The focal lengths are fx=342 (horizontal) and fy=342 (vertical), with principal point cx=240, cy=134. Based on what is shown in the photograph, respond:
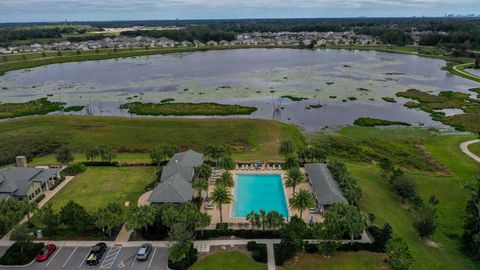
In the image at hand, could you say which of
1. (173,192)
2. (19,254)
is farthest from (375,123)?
(19,254)

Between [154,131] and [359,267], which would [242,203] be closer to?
[359,267]

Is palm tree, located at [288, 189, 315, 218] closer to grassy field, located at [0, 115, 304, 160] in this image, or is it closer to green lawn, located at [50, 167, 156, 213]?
green lawn, located at [50, 167, 156, 213]

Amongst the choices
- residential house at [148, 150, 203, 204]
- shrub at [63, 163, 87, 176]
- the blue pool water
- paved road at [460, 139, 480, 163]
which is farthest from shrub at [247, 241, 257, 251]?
paved road at [460, 139, 480, 163]

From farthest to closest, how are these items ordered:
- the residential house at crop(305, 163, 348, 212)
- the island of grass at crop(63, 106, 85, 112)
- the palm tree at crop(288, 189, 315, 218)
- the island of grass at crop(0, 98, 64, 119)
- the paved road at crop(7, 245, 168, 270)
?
the island of grass at crop(63, 106, 85, 112), the island of grass at crop(0, 98, 64, 119), the residential house at crop(305, 163, 348, 212), the palm tree at crop(288, 189, 315, 218), the paved road at crop(7, 245, 168, 270)

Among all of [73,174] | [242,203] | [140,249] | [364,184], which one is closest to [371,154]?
[364,184]

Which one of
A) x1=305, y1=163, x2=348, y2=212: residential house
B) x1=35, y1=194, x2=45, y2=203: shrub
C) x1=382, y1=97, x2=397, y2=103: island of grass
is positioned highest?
x1=305, y1=163, x2=348, y2=212: residential house

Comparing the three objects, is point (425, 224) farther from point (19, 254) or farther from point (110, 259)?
point (19, 254)
